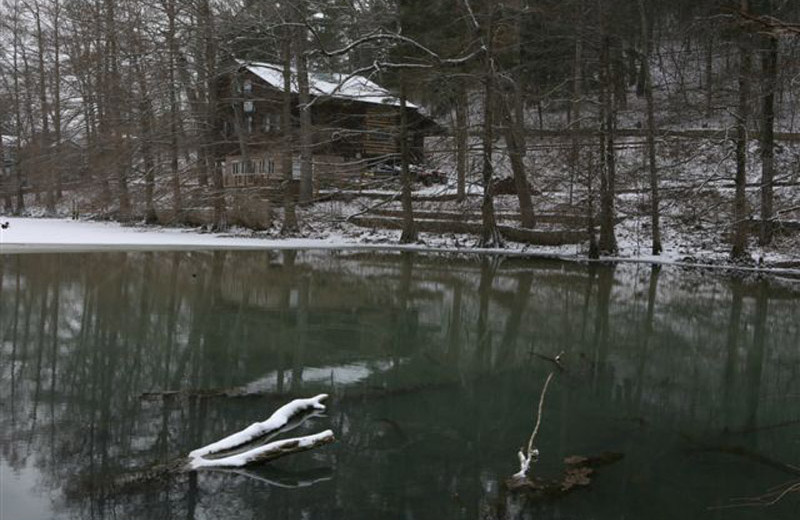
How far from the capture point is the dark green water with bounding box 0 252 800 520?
5355mm

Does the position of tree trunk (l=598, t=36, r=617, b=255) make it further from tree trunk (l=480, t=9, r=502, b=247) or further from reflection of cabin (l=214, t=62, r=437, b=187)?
reflection of cabin (l=214, t=62, r=437, b=187)

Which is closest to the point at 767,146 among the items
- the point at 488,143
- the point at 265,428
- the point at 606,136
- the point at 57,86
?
the point at 606,136

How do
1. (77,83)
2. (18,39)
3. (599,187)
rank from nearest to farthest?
(599,187) → (77,83) → (18,39)

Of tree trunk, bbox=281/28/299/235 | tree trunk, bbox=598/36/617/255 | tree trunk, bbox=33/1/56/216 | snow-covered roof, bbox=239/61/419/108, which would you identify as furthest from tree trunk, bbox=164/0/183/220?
tree trunk, bbox=598/36/617/255

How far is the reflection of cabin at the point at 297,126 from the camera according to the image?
33362 mm

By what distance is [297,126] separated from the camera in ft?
122

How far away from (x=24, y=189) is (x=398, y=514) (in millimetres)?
51415

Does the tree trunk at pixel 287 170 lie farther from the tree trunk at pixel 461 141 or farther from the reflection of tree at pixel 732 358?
the reflection of tree at pixel 732 358

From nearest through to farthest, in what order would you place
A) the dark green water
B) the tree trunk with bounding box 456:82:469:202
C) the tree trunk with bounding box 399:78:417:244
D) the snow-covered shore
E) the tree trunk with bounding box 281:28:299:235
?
the dark green water → the snow-covered shore → the tree trunk with bounding box 456:82:469:202 → the tree trunk with bounding box 399:78:417:244 → the tree trunk with bounding box 281:28:299:235

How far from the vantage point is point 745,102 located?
21.7 m

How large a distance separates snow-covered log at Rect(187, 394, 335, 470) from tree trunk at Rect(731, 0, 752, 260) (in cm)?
1811

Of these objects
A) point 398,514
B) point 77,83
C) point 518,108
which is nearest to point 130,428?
point 398,514

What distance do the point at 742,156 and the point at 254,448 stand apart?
1981 centimetres

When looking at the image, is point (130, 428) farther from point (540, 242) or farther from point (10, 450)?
point (540, 242)
